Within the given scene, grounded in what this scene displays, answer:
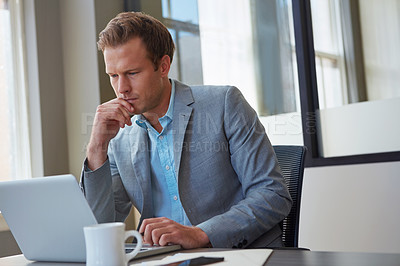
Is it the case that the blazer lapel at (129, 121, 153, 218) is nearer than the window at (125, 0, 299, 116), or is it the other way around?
the blazer lapel at (129, 121, 153, 218)

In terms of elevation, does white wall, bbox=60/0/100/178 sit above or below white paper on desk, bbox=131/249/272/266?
above

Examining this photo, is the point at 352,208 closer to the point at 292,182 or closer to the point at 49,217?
the point at 292,182

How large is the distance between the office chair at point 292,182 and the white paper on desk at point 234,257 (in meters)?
0.57

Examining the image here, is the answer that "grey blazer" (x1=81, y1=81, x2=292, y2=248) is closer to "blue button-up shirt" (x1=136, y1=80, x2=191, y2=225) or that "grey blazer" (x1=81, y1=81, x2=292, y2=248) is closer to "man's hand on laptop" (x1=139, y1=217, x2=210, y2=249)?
"blue button-up shirt" (x1=136, y1=80, x2=191, y2=225)

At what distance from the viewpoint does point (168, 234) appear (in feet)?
3.94

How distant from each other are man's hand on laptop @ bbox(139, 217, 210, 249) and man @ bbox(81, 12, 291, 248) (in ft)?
0.85

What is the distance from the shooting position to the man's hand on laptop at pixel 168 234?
1199 millimetres

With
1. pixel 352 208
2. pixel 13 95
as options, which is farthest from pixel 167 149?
pixel 13 95

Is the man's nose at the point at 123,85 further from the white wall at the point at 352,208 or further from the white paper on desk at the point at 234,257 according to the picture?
the white wall at the point at 352,208

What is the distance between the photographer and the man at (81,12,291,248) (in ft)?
5.21

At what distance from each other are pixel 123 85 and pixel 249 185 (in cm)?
55

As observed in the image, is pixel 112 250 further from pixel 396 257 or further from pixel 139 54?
pixel 139 54

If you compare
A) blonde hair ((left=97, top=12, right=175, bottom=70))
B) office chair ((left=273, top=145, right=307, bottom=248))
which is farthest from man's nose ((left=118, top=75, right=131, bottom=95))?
office chair ((left=273, top=145, right=307, bottom=248))

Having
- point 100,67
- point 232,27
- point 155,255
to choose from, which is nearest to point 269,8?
point 232,27
